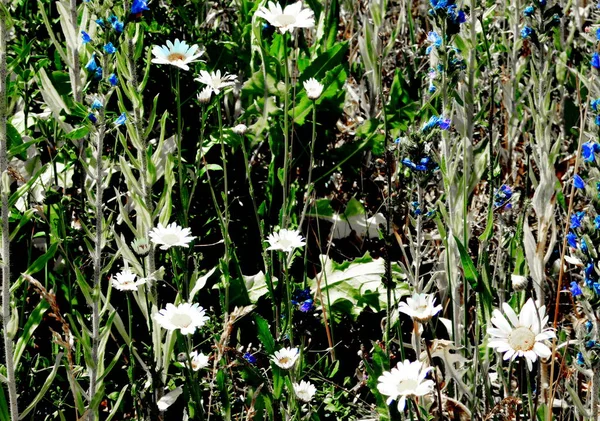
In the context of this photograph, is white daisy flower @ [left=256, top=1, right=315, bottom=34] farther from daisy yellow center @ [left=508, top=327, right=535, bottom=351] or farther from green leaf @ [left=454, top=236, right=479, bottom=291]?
daisy yellow center @ [left=508, top=327, right=535, bottom=351]

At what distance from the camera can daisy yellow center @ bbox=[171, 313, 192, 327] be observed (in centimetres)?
179

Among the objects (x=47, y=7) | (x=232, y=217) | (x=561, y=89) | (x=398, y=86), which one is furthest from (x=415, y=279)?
(x=47, y=7)

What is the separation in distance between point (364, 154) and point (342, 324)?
83 centimetres

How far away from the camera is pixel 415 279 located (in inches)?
75.6

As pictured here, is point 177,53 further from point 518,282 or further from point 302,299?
point 518,282

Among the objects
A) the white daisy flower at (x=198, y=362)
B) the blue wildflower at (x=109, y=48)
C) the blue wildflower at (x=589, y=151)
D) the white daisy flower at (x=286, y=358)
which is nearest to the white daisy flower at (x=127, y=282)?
the white daisy flower at (x=198, y=362)

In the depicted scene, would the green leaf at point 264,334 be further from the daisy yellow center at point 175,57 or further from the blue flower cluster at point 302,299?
the daisy yellow center at point 175,57

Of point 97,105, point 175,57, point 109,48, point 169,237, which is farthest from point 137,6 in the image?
point 169,237

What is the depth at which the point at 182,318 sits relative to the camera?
1.81m

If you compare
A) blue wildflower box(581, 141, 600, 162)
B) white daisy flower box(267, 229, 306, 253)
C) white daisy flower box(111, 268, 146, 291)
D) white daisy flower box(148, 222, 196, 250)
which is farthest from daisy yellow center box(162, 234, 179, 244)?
blue wildflower box(581, 141, 600, 162)

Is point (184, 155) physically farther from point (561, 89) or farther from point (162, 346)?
point (561, 89)

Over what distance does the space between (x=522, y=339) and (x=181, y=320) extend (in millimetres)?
758

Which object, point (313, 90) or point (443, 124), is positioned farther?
point (313, 90)

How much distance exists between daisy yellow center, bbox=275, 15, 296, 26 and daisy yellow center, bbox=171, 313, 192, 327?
0.87 meters
